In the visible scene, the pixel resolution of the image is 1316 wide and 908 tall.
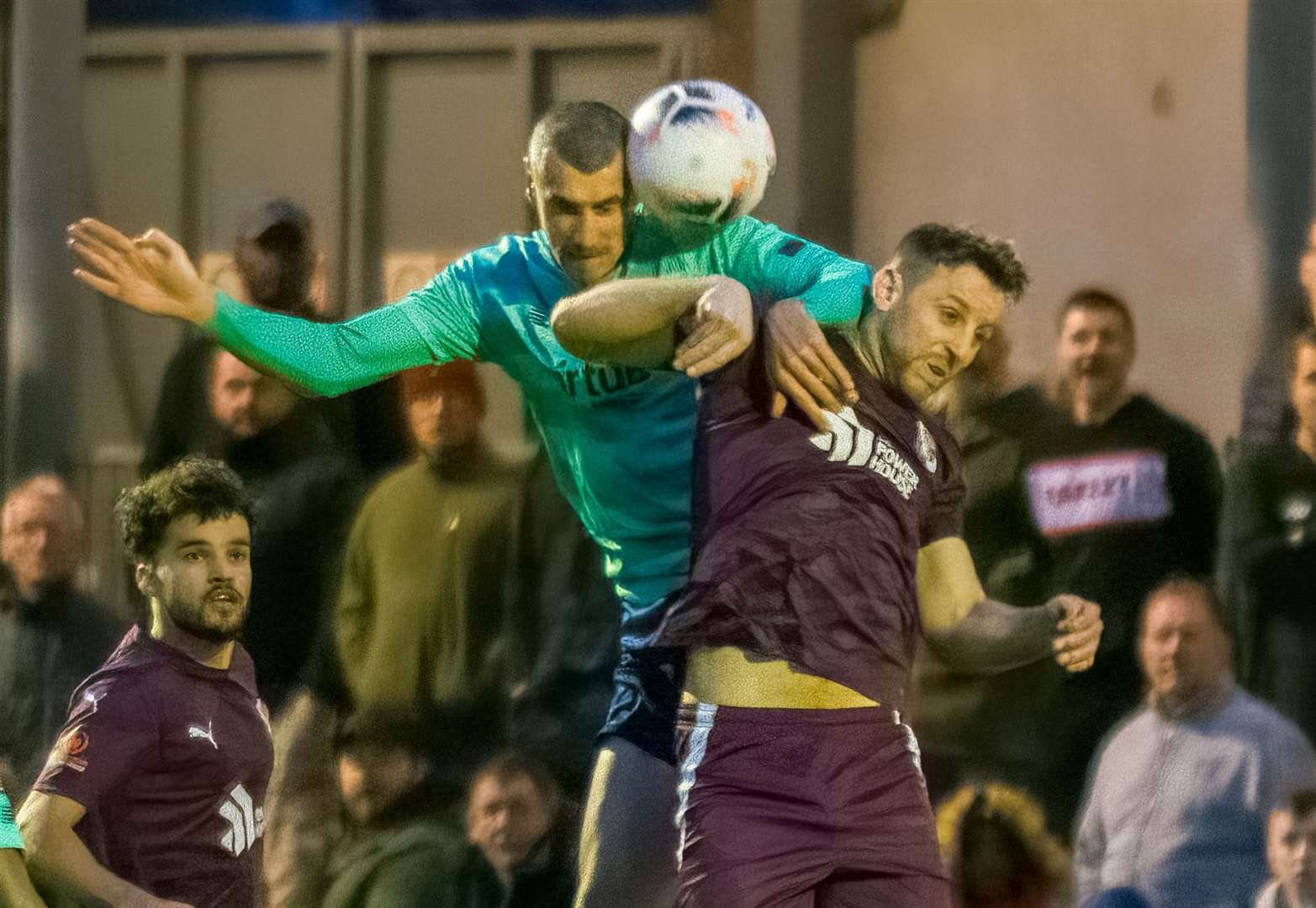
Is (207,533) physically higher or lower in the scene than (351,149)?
lower

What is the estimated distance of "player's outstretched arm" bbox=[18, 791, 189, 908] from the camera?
4.23m

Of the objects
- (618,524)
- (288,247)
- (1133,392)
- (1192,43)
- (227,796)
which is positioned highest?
(1192,43)

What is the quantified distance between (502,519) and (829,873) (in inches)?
80.2

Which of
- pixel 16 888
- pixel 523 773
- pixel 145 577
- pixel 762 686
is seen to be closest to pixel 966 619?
pixel 762 686

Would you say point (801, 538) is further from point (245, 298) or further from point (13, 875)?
point (245, 298)

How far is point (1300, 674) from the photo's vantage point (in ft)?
15.0

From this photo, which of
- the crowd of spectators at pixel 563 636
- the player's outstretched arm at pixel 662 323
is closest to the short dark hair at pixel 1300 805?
the crowd of spectators at pixel 563 636

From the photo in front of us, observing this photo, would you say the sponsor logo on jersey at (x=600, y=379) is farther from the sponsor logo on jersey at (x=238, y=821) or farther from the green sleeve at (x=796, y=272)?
the sponsor logo on jersey at (x=238, y=821)

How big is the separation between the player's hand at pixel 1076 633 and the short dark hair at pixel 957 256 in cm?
58

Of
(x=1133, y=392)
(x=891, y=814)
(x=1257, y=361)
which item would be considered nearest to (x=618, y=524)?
(x=891, y=814)

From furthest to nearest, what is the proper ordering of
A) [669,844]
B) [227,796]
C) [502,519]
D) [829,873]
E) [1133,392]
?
[502,519]
[1133,392]
[227,796]
[669,844]
[829,873]

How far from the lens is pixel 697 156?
3.84 metres

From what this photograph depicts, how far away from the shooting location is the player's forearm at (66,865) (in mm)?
4207

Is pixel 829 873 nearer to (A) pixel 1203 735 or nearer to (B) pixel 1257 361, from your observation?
(A) pixel 1203 735
